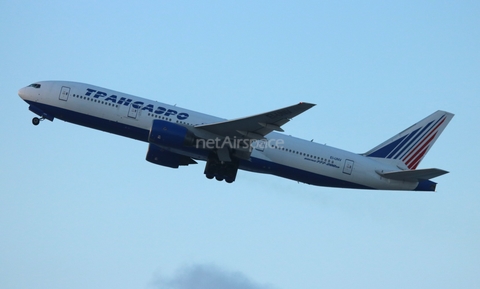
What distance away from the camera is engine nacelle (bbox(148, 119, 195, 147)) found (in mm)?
47656

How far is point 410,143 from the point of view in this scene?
5378cm

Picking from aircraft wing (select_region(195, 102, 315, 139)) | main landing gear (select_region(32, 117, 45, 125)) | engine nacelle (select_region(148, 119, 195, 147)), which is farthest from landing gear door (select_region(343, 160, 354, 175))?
main landing gear (select_region(32, 117, 45, 125))

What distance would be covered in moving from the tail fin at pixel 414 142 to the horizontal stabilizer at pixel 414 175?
225cm

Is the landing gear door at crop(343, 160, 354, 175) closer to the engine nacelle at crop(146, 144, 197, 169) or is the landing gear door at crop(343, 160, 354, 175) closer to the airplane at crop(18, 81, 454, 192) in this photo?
the airplane at crop(18, 81, 454, 192)

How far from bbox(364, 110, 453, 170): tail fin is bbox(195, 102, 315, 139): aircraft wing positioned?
9478mm

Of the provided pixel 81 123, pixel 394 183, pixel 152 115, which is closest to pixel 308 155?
pixel 394 183

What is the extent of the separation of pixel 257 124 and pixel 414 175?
1066 cm

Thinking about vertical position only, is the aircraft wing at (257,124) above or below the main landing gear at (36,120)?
above

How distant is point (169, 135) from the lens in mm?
47750

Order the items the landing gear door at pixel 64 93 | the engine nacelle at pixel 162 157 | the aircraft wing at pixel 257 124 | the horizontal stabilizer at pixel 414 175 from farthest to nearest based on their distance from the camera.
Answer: the engine nacelle at pixel 162 157 < the landing gear door at pixel 64 93 < the horizontal stabilizer at pixel 414 175 < the aircraft wing at pixel 257 124

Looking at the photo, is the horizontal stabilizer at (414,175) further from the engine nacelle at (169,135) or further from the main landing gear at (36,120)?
the main landing gear at (36,120)

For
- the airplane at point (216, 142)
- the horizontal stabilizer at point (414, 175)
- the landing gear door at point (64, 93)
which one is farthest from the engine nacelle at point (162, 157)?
the horizontal stabilizer at point (414, 175)

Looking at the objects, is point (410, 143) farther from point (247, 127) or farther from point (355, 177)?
point (247, 127)

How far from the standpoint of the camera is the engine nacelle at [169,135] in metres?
47.7
